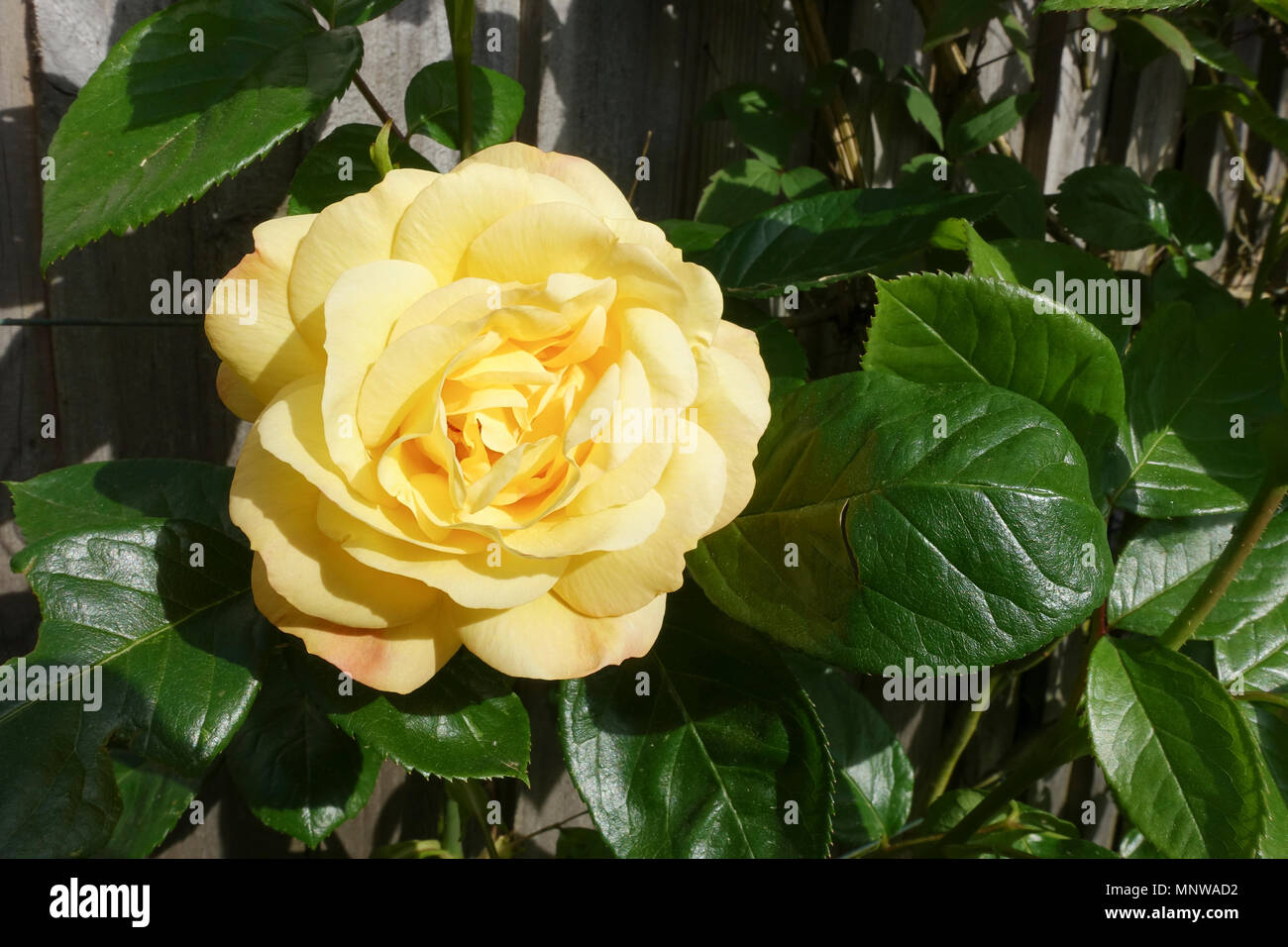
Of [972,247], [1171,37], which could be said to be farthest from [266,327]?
[1171,37]

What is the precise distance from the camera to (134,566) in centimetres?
77

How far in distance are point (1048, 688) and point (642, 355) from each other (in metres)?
1.81

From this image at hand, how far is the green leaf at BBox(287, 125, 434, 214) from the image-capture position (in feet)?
3.10

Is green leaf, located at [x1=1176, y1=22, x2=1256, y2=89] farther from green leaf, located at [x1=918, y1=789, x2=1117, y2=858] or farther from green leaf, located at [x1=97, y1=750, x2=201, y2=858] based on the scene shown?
green leaf, located at [x1=97, y1=750, x2=201, y2=858]

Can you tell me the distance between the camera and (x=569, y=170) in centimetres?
71

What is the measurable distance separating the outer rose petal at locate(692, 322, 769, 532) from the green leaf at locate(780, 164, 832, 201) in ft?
2.85

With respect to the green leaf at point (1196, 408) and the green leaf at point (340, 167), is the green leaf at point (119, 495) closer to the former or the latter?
the green leaf at point (340, 167)

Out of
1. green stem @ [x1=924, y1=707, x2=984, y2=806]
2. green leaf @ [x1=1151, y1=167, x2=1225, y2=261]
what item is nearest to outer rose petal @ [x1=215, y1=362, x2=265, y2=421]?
green stem @ [x1=924, y1=707, x2=984, y2=806]

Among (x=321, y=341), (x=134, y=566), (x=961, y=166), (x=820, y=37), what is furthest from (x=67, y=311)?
(x=961, y=166)

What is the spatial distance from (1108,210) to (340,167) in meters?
1.35

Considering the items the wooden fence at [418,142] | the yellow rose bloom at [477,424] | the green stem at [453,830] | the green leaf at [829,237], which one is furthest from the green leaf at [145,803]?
the green leaf at [829,237]

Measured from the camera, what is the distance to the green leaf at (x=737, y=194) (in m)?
1.41

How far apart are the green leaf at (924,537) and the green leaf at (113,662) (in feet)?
1.40
